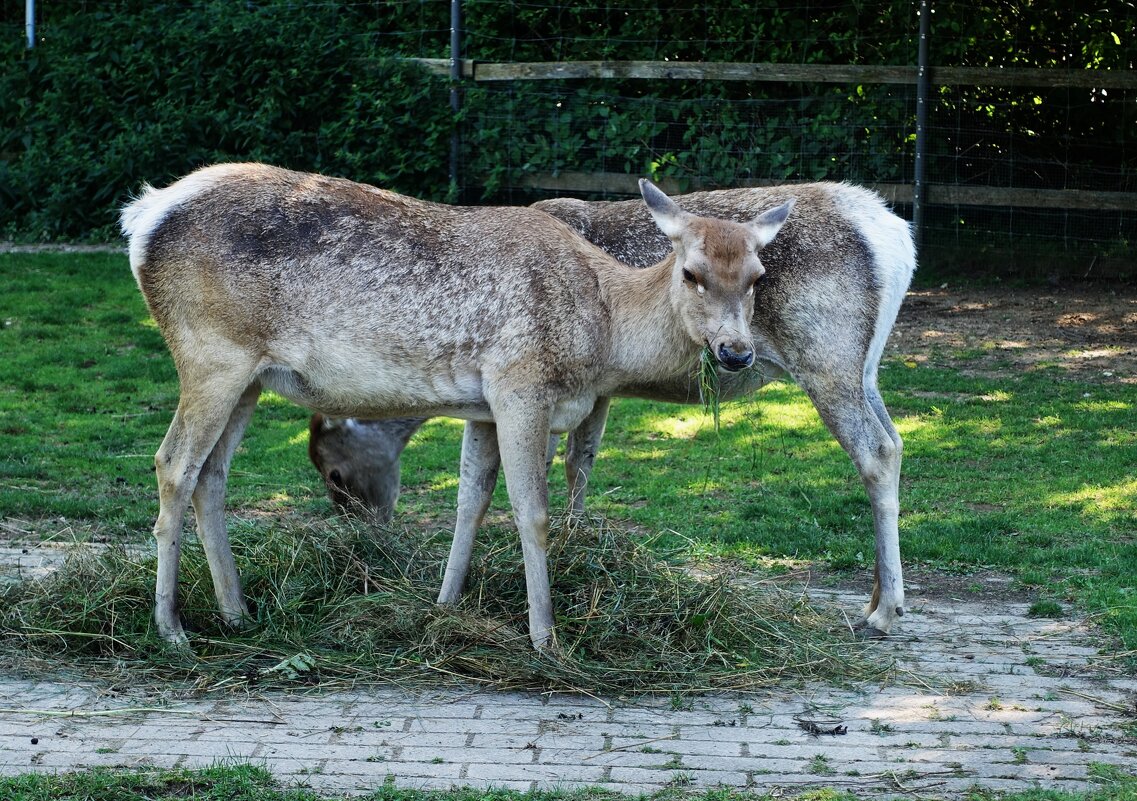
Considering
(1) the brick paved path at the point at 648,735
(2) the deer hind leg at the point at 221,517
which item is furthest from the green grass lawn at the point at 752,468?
(2) the deer hind leg at the point at 221,517

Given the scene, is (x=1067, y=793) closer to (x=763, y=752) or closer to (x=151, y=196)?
(x=763, y=752)

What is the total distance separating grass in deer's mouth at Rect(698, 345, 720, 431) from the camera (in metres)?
5.99

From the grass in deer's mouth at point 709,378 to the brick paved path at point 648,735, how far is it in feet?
4.41

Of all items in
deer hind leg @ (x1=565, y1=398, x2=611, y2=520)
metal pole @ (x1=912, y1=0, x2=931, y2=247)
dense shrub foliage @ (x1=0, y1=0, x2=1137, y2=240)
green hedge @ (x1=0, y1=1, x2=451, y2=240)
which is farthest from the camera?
green hedge @ (x1=0, y1=1, x2=451, y2=240)

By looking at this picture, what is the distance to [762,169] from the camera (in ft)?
47.2

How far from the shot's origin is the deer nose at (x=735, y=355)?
18.4 feet

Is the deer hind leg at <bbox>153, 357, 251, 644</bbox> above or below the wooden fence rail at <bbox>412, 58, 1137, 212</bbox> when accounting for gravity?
below

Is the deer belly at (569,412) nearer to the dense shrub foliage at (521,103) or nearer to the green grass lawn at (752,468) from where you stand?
the green grass lawn at (752,468)

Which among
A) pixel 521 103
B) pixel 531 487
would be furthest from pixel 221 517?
pixel 521 103

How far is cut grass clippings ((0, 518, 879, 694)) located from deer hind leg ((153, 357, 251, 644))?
0.15 metres

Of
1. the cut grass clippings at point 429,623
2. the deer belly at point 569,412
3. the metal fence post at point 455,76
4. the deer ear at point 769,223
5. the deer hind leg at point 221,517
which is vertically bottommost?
the cut grass clippings at point 429,623

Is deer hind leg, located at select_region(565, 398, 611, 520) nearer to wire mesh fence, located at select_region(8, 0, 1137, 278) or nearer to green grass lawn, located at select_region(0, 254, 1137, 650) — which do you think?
green grass lawn, located at select_region(0, 254, 1137, 650)

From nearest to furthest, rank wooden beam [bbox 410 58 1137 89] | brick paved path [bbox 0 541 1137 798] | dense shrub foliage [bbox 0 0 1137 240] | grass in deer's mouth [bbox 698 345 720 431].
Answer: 1. brick paved path [bbox 0 541 1137 798]
2. grass in deer's mouth [bbox 698 345 720 431]
3. wooden beam [bbox 410 58 1137 89]
4. dense shrub foliage [bbox 0 0 1137 240]

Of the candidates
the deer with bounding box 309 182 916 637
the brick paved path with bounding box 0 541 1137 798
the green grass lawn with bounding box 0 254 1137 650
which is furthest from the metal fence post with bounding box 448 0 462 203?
the brick paved path with bounding box 0 541 1137 798
